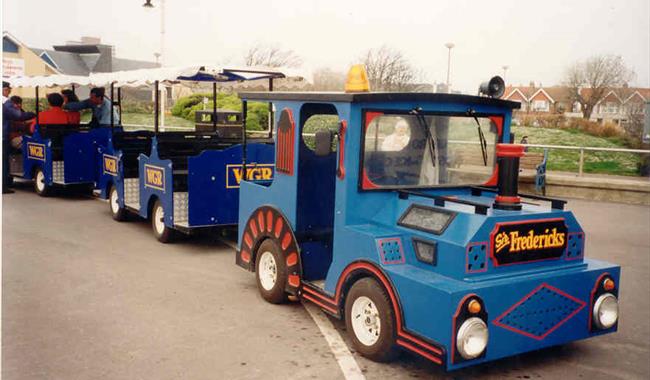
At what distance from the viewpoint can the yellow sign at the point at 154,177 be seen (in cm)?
895

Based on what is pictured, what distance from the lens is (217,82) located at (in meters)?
12.0

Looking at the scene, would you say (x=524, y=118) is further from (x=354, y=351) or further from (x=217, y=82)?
(x=354, y=351)

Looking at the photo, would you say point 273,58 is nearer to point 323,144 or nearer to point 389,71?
point 389,71

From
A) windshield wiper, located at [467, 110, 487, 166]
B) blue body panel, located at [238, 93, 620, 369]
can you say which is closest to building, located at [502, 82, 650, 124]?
windshield wiper, located at [467, 110, 487, 166]

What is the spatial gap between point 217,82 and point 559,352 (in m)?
8.40

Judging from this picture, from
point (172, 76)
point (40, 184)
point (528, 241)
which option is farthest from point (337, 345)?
point (40, 184)

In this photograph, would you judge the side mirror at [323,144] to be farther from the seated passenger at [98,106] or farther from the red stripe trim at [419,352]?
the seated passenger at [98,106]

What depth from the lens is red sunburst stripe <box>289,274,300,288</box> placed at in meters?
5.98

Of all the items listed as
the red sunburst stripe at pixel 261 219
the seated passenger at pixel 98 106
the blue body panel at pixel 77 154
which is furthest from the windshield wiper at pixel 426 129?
the seated passenger at pixel 98 106

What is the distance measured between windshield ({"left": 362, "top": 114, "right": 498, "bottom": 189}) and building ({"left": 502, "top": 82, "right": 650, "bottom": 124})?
178 inches

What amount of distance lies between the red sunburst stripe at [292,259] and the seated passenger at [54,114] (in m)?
9.34

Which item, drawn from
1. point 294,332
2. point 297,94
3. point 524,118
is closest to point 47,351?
point 294,332

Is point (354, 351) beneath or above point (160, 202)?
→ beneath

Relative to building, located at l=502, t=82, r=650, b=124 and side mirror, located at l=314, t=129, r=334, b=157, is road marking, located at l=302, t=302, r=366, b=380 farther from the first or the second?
building, located at l=502, t=82, r=650, b=124
